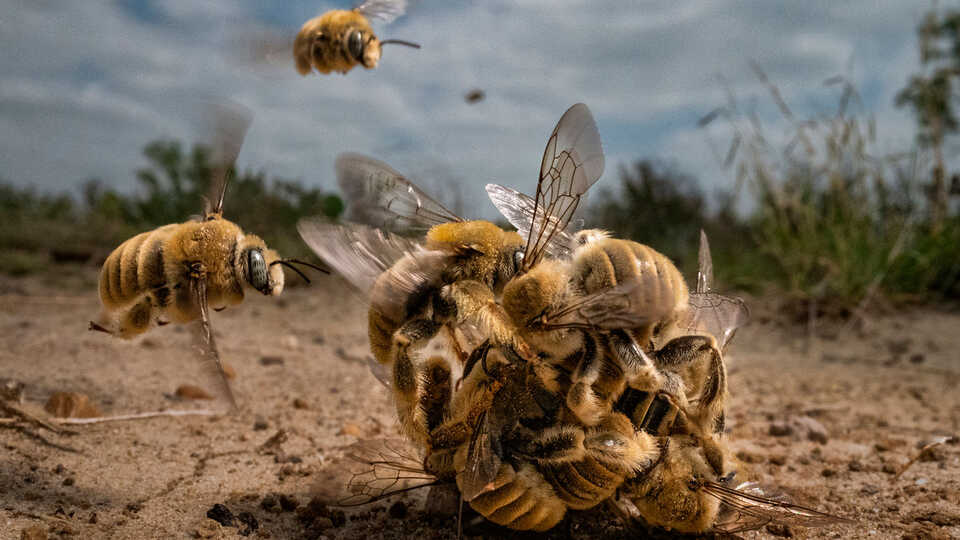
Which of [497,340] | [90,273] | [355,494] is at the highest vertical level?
[497,340]

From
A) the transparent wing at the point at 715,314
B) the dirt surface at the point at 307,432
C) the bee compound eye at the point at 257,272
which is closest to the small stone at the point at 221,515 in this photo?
the dirt surface at the point at 307,432

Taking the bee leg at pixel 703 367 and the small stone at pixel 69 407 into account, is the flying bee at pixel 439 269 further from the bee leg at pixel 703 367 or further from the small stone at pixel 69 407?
the small stone at pixel 69 407

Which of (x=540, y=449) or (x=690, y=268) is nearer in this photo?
(x=540, y=449)

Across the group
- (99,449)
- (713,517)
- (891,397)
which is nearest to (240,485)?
(99,449)

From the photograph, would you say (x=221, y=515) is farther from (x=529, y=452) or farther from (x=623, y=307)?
(x=623, y=307)

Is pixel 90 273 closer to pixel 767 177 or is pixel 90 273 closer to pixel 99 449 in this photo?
pixel 99 449

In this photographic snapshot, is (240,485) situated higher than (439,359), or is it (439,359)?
(439,359)

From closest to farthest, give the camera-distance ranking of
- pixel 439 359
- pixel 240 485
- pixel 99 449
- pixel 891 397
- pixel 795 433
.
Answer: pixel 439 359, pixel 240 485, pixel 99 449, pixel 795 433, pixel 891 397
